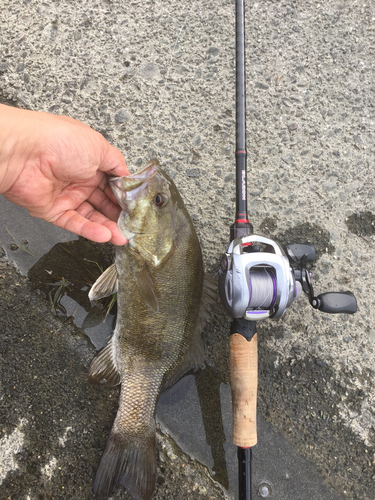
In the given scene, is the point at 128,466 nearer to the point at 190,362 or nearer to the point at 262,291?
the point at 190,362

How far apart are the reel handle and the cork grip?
1.66 feet

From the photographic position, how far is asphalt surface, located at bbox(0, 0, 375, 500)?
8.54 feet

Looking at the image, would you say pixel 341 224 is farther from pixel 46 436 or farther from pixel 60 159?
pixel 46 436

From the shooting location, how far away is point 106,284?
2420 millimetres

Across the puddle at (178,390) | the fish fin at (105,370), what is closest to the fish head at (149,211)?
the puddle at (178,390)

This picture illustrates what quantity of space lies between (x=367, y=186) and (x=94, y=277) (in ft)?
8.53

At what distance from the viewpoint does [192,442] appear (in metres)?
2.55

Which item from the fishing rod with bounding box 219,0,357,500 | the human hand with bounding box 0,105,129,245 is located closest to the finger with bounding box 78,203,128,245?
the human hand with bounding box 0,105,129,245

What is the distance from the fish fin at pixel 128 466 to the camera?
2236 mm

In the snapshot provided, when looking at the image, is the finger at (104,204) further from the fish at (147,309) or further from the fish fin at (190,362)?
the fish fin at (190,362)

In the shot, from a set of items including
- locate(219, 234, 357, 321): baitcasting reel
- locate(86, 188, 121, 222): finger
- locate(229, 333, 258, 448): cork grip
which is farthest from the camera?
locate(86, 188, 121, 222): finger

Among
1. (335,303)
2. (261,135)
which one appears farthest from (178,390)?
(261,135)

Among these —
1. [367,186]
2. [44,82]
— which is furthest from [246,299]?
[44,82]

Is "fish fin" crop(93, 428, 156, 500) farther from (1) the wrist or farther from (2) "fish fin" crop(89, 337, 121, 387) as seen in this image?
(1) the wrist
